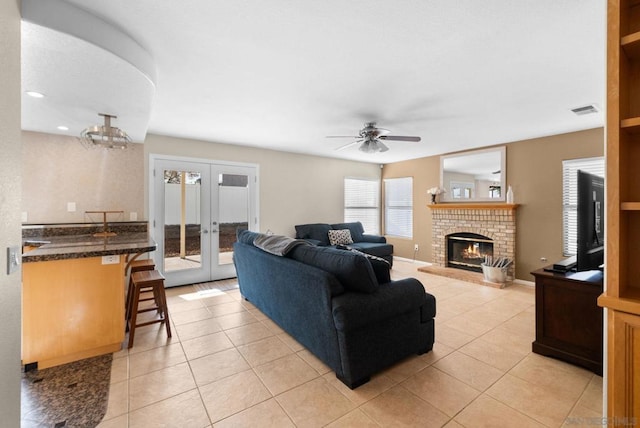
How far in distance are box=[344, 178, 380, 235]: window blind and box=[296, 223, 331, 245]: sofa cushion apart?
103 centimetres

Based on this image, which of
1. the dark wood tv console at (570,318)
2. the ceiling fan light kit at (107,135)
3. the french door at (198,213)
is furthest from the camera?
the french door at (198,213)

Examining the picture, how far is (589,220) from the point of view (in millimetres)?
2100

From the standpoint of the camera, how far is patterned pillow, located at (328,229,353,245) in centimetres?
573

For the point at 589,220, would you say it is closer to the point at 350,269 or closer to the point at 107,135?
the point at 350,269

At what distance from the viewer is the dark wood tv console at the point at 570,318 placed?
7.20 ft

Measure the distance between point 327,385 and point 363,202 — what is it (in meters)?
5.27

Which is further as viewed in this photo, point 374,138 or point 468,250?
point 468,250

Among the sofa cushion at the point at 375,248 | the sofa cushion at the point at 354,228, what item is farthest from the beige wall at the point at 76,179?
the sofa cushion at the point at 375,248

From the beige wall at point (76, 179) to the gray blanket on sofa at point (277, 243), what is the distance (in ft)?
7.41

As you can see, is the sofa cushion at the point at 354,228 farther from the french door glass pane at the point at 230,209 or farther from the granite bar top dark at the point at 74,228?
the granite bar top dark at the point at 74,228

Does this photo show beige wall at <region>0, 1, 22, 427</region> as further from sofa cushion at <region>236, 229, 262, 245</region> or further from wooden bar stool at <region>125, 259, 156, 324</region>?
sofa cushion at <region>236, 229, 262, 245</region>

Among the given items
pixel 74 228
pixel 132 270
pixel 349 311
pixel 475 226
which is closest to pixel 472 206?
pixel 475 226

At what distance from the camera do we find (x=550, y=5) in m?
1.63

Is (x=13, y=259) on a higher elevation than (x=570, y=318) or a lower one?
higher
